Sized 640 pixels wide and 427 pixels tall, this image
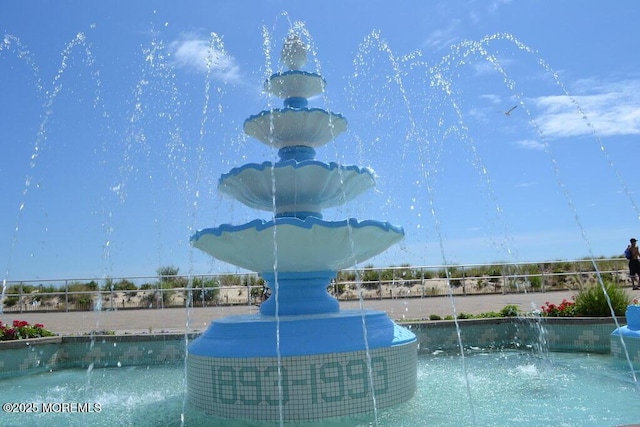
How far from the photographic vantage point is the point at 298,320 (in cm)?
618

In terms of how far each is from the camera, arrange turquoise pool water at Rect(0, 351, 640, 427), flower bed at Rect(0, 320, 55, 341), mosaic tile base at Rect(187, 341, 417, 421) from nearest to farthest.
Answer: turquoise pool water at Rect(0, 351, 640, 427), mosaic tile base at Rect(187, 341, 417, 421), flower bed at Rect(0, 320, 55, 341)

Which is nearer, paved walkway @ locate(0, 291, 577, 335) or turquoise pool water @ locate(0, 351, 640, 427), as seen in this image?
turquoise pool water @ locate(0, 351, 640, 427)

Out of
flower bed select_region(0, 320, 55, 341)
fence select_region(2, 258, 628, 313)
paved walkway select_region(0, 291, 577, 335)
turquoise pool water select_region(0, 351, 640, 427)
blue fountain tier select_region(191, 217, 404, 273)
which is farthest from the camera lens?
fence select_region(2, 258, 628, 313)

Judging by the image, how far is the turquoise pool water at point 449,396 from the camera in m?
5.52

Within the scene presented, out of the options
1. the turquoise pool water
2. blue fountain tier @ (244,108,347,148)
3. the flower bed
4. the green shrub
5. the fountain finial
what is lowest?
the turquoise pool water

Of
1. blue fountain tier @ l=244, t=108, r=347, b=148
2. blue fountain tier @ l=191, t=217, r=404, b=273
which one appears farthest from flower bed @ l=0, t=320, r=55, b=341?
blue fountain tier @ l=244, t=108, r=347, b=148

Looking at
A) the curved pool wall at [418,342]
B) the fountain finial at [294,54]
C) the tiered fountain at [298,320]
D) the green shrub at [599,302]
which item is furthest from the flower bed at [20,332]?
the green shrub at [599,302]

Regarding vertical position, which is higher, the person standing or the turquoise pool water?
the person standing

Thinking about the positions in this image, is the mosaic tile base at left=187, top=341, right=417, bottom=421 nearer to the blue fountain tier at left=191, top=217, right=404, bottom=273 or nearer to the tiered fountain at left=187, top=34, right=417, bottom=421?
the tiered fountain at left=187, top=34, right=417, bottom=421

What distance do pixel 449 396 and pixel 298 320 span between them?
1.97 metres

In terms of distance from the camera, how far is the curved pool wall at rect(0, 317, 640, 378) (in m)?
10.4

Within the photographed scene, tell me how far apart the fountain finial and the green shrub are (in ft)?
23.4

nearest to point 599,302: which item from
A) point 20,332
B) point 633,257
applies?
point 633,257

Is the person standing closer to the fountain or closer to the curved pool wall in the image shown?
the curved pool wall
